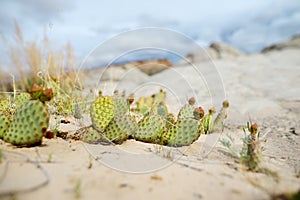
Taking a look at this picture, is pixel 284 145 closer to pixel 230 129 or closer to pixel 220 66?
pixel 230 129

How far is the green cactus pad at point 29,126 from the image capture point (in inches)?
59.4

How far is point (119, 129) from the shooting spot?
187 centimetres

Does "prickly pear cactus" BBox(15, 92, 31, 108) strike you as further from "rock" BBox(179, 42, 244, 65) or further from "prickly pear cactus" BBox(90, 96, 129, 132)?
"rock" BBox(179, 42, 244, 65)

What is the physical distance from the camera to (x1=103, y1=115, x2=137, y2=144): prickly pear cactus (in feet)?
6.09

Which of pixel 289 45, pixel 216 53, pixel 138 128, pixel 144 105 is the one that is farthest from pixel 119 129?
pixel 216 53

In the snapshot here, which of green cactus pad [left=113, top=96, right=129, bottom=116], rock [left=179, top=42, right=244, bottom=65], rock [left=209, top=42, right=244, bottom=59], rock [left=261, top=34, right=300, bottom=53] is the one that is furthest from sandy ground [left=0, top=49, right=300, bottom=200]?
rock [left=209, top=42, right=244, bottom=59]

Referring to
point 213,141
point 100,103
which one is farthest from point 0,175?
point 213,141

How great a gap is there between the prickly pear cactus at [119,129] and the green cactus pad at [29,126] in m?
0.48

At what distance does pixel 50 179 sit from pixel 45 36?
2.60 m

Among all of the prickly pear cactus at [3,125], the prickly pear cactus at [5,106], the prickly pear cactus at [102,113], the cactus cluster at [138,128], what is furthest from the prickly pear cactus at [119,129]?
the prickly pear cactus at [5,106]

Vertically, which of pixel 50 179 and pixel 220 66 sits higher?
pixel 220 66

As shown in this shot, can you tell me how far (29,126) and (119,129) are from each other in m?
0.61

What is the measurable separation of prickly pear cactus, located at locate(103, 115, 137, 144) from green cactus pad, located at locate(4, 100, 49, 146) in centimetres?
48

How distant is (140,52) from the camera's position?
2771 millimetres
